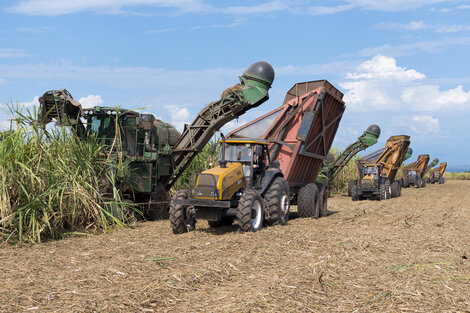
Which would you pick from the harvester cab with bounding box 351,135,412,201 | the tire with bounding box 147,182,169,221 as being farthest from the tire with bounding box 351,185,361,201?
the tire with bounding box 147,182,169,221

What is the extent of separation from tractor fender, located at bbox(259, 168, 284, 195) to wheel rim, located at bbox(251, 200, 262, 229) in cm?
59

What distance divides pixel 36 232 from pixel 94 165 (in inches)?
85.0

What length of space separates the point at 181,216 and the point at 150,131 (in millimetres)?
3822

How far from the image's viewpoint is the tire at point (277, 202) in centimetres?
1034

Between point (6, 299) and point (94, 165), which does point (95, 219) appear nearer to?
point (94, 165)

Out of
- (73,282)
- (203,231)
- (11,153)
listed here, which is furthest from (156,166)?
(73,282)

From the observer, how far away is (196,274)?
5934mm

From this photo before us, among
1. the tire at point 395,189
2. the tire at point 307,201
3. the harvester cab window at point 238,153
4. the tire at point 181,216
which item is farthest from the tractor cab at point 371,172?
the tire at point 181,216

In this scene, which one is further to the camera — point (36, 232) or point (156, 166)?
point (156, 166)

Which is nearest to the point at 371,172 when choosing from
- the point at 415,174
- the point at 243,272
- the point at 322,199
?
the point at 322,199

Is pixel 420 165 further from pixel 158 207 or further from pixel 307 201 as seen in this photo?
pixel 158 207

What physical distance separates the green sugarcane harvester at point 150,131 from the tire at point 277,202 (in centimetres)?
265

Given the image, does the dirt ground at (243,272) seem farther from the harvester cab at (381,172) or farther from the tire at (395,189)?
the tire at (395,189)

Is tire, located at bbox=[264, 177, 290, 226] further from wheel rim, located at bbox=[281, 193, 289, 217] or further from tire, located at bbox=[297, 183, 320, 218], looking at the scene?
tire, located at bbox=[297, 183, 320, 218]
